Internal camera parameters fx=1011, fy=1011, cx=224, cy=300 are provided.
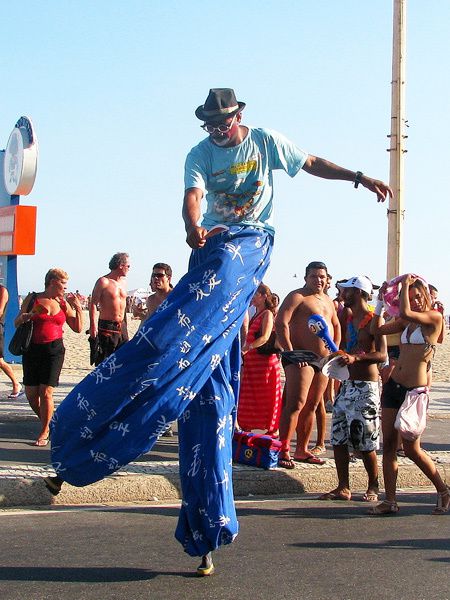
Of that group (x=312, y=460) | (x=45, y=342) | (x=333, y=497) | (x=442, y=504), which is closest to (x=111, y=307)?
(x=45, y=342)

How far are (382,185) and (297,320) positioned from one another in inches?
150

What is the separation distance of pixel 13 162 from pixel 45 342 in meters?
12.7

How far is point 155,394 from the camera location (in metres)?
4.55

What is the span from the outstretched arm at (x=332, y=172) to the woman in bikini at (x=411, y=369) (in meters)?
2.17

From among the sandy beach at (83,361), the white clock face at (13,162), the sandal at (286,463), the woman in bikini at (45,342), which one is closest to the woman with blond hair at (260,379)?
Answer: the sandal at (286,463)

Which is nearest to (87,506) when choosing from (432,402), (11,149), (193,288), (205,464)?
(205,464)

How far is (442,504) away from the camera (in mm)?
7227

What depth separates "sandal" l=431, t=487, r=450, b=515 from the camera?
716 centimetres

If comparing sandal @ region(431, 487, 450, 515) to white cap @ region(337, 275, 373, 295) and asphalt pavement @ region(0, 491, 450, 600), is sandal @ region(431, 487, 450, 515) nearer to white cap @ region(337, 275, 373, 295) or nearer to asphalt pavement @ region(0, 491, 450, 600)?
asphalt pavement @ region(0, 491, 450, 600)

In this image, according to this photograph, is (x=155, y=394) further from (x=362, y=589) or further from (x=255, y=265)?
(x=362, y=589)

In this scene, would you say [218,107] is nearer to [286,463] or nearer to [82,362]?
[286,463]

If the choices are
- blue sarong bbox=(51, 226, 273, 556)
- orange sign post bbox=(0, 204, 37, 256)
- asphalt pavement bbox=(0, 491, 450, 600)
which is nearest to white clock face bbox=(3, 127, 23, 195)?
orange sign post bbox=(0, 204, 37, 256)

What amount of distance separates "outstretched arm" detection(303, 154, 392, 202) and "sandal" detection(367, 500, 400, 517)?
2702 mm

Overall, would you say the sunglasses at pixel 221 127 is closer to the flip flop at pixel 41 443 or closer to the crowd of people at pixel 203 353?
the crowd of people at pixel 203 353
